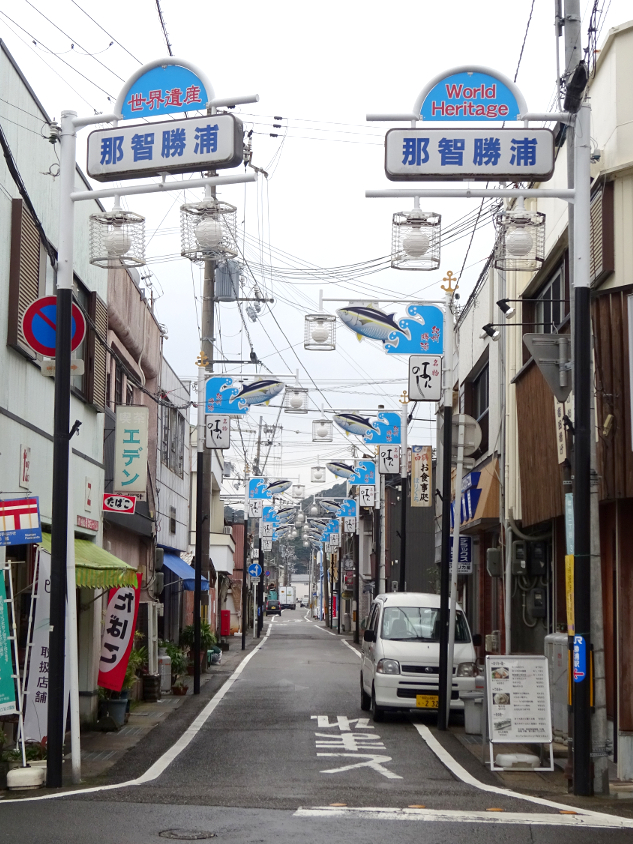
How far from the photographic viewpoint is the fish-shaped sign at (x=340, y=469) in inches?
1496

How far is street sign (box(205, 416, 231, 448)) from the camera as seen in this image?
24047 mm

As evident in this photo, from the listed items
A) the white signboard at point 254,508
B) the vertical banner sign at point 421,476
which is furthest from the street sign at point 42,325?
the white signboard at point 254,508

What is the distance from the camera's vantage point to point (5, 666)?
11.1m

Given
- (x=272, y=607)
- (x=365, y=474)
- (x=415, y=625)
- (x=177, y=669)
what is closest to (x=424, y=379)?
(x=415, y=625)

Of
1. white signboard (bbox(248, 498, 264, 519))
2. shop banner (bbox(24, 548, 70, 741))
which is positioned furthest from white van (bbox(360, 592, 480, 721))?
white signboard (bbox(248, 498, 264, 519))

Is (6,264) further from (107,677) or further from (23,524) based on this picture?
(107,677)

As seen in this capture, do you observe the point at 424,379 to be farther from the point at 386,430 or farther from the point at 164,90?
the point at 164,90

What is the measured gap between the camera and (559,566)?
1809 cm

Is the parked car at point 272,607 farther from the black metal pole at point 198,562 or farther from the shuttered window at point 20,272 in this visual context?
the shuttered window at point 20,272

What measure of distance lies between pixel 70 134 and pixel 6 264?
2.17 meters

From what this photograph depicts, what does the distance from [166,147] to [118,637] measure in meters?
8.91

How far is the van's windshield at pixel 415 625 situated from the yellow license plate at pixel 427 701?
3.93ft

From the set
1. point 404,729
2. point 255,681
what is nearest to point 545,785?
point 404,729

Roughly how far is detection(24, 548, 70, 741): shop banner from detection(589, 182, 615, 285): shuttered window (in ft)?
25.5
